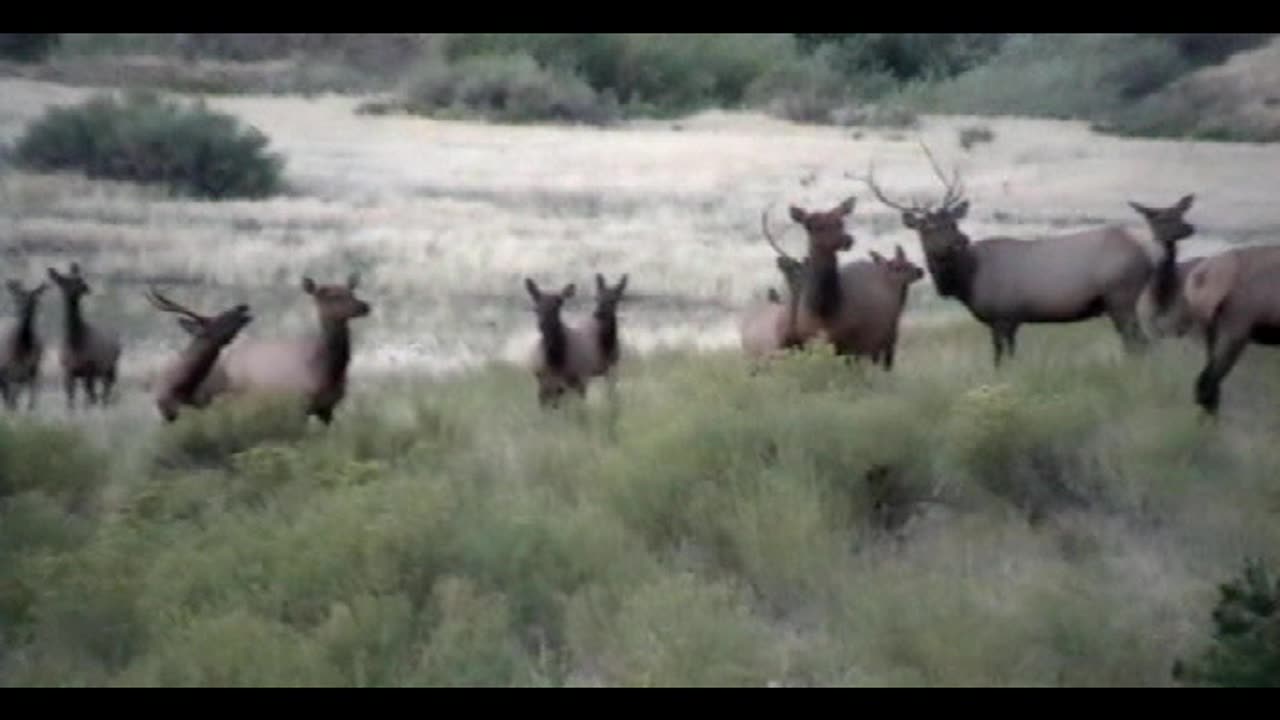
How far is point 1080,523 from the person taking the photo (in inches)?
267

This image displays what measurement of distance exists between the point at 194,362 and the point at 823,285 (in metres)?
2.06

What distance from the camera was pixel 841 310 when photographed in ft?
23.5

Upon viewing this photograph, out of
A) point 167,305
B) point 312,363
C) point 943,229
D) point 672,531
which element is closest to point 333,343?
point 312,363

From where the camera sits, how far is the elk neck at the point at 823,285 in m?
7.17

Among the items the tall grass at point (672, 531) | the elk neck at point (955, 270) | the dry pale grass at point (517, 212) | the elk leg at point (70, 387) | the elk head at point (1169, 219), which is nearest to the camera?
the tall grass at point (672, 531)

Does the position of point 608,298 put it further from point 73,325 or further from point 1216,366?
point 1216,366

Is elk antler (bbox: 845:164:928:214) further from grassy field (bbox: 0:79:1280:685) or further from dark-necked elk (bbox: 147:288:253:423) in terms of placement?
dark-necked elk (bbox: 147:288:253:423)

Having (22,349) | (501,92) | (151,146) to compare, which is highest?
(501,92)

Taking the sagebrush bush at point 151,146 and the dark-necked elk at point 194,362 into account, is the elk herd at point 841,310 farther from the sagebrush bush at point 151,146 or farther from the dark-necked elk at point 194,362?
the sagebrush bush at point 151,146

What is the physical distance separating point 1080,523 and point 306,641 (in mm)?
2400

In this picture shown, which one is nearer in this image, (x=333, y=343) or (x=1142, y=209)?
(x=333, y=343)

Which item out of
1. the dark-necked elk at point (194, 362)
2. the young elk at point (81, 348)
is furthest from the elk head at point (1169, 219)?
the young elk at point (81, 348)

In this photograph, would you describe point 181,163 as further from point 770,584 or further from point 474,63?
point 770,584
